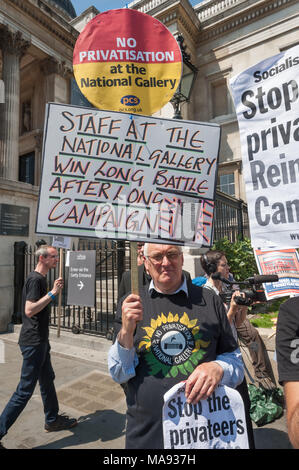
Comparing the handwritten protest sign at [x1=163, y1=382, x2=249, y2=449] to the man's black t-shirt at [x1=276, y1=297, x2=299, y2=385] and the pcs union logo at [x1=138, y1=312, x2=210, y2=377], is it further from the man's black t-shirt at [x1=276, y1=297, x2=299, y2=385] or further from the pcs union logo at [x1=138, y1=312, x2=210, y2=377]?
the man's black t-shirt at [x1=276, y1=297, x2=299, y2=385]

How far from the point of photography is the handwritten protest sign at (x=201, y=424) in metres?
1.60

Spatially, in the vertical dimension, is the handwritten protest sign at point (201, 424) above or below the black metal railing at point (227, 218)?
below

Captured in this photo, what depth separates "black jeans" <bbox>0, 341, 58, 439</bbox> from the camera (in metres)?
3.07

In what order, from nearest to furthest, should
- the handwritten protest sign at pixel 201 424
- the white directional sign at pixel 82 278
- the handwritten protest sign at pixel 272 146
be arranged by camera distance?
1. the handwritten protest sign at pixel 201 424
2. the handwritten protest sign at pixel 272 146
3. the white directional sign at pixel 82 278

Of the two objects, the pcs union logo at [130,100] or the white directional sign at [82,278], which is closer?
the pcs union logo at [130,100]

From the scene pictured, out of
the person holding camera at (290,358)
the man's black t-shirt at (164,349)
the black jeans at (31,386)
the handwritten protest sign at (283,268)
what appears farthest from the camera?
the handwritten protest sign at (283,268)

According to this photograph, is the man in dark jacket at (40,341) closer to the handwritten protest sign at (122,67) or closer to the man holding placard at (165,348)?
the man holding placard at (165,348)

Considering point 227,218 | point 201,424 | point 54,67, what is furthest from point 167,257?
point 54,67

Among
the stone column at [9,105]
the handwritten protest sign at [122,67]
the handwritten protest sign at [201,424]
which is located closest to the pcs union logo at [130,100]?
the handwritten protest sign at [122,67]

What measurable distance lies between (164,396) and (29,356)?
7.65ft

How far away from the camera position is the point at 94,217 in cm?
184

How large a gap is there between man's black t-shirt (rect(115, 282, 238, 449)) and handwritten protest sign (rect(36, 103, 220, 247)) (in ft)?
1.49

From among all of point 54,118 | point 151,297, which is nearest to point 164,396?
point 151,297

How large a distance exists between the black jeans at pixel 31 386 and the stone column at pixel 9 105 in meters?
12.8
